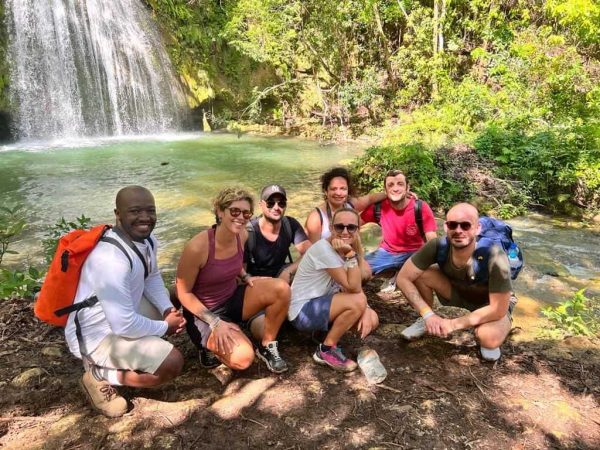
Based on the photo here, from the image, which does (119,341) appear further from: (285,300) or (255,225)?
(255,225)

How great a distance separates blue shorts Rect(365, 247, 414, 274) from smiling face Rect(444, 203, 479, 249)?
1337 mm

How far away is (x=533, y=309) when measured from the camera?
3.91 meters

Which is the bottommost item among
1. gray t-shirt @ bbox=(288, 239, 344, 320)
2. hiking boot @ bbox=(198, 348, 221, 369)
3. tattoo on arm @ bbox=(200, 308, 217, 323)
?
hiking boot @ bbox=(198, 348, 221, 369)

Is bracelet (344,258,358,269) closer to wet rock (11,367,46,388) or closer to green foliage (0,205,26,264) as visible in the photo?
wet rock (11,367,46,388)

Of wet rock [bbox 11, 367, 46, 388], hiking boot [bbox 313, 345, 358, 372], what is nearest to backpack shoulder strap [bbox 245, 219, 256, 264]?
hiking boot [bbox 313, 345, 358, 372]

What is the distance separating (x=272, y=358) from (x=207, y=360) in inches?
→ 16.7

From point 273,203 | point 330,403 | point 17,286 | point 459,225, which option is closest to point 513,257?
point 459,225

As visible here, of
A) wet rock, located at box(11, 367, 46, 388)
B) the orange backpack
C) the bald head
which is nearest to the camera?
the orange backpack

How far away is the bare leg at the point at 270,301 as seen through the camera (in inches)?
112

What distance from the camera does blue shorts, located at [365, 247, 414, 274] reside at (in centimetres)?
421

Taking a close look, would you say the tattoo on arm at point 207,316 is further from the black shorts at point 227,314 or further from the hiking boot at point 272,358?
the hiking boot at point 272,358

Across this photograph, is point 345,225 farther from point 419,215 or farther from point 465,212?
point 419,215

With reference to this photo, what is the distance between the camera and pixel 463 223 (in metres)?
2.81

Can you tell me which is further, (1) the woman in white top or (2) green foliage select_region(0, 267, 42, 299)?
(1) the woman in white top
